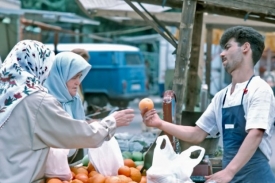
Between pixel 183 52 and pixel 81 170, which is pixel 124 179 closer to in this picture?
pixel 81 170

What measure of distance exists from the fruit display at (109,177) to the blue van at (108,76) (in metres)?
17.0

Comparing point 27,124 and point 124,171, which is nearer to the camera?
point 27,124

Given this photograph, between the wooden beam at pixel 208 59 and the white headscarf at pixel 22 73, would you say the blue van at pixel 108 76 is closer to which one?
the wooden beam at pixel 208 59

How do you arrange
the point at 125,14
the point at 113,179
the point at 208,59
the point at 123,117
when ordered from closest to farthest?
1. the point at 123,117
2. the point at 113,179
3. the point at 125,14
4. the point at 208,59

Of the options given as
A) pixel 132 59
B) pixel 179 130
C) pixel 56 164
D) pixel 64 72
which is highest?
pixel 64 72

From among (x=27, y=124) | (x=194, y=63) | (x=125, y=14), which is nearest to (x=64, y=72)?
(x=27, y=124)

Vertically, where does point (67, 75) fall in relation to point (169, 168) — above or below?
above

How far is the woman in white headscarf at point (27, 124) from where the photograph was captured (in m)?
4.07

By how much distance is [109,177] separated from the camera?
4.95 metres

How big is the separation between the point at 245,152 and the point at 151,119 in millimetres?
891

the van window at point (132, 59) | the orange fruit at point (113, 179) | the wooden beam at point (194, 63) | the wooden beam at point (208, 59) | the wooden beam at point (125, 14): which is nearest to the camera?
the orange fruit at point (113, 179)

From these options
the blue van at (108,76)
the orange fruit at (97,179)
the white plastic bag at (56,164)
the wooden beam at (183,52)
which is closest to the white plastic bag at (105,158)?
the orange fruit at (97,179)

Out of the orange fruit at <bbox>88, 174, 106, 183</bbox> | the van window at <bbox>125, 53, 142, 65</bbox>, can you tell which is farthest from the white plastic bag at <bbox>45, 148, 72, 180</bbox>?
the van window at <bbox>125, 53, 142, 65</bbox>

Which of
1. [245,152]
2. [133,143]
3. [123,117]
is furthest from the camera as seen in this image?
[133,143]
